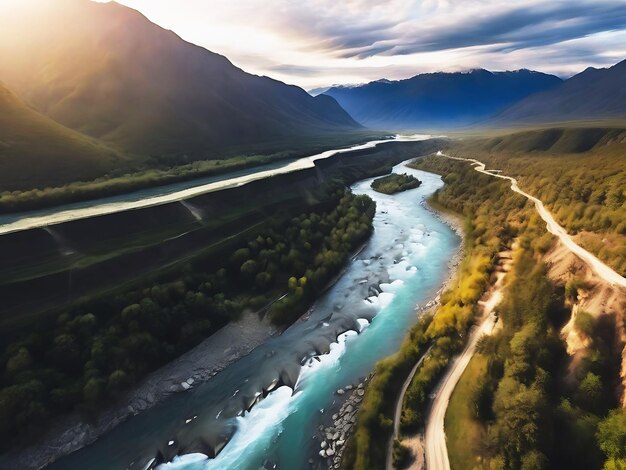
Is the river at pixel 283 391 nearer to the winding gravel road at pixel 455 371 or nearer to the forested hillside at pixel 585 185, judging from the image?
the winding gravel road at pixel 455 371

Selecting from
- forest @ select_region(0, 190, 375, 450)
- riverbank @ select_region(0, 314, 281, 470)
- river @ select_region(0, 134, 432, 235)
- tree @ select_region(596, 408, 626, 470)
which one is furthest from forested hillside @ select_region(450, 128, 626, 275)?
river @ select_region(0, 134, 432, 235)

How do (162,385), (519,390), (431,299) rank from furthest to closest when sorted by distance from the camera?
(431,299) → (162,385) → (519,390)

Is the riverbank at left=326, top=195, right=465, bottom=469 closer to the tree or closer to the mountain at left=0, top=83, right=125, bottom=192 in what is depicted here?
the tree

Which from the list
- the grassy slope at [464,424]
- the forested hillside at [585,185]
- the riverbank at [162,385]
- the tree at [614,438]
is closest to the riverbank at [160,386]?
the riverbank at [162,385]

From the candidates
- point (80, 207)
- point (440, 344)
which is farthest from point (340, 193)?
point (440, 344)

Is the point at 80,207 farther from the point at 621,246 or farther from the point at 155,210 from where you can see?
the point at 621,246

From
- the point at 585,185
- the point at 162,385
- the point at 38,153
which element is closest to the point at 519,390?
the point at 162,385

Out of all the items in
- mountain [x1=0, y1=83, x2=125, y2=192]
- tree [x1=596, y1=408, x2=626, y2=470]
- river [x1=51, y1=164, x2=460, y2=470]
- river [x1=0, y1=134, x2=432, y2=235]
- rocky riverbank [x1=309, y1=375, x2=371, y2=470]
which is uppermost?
mountain [x1=0, y1=83, x2=125, y2=192]

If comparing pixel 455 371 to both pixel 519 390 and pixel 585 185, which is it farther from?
pixel 585 185
